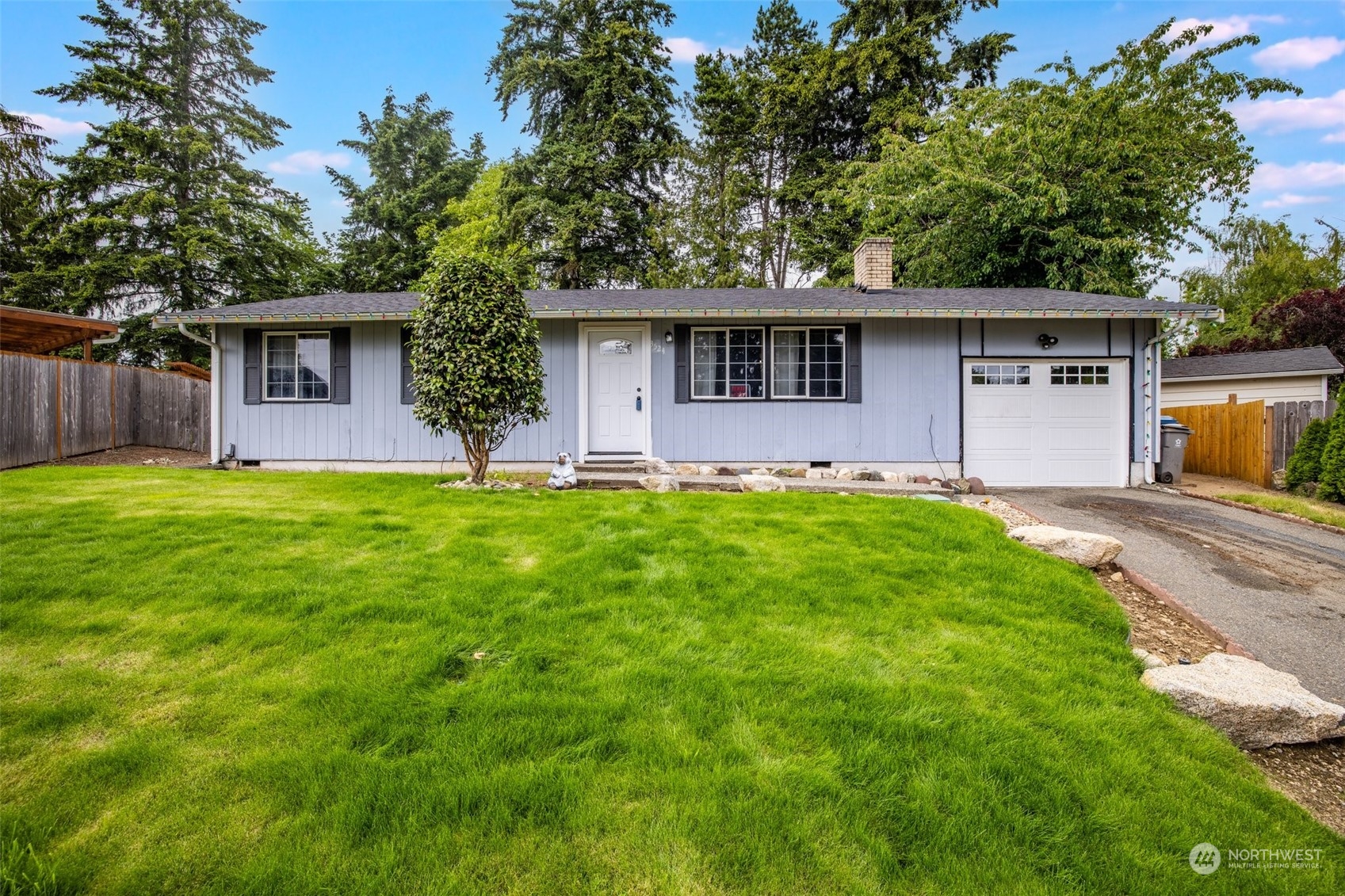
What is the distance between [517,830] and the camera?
1.66 metres

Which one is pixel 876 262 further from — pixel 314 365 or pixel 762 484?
pixel 314 365

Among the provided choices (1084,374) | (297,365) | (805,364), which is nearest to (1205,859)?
(805,364)

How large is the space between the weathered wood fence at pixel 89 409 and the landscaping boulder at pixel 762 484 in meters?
10.8

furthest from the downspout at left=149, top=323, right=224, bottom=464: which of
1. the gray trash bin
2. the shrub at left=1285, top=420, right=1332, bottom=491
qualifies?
the shrub at left=1285, top=420, right=1332, bottom=491

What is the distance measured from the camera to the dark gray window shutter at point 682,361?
8492 millimetres

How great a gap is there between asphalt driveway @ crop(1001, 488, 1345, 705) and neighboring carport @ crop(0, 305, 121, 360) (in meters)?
13.6

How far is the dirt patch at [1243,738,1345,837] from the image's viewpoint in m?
→ 2.09

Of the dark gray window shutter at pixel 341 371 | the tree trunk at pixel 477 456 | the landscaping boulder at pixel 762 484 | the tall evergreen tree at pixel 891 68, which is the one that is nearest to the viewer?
the tree trunk at pixel 477 456

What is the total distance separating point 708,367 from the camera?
28.0ft

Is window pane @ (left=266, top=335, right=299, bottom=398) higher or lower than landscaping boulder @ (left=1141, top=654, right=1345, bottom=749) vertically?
higher

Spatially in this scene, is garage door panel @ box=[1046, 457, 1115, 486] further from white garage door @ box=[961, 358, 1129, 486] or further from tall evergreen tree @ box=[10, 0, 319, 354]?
tall evergreen tree @ box=[10, 0, 319, 354]

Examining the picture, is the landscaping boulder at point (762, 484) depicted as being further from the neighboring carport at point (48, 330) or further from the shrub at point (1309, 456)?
the neighboring carport at point (48, 330)

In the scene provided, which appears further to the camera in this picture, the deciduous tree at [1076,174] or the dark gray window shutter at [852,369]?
the deciduous tree at [1076,174]

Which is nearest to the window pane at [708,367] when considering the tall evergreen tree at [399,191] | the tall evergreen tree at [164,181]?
the tall evergreen tree at [164,181]
